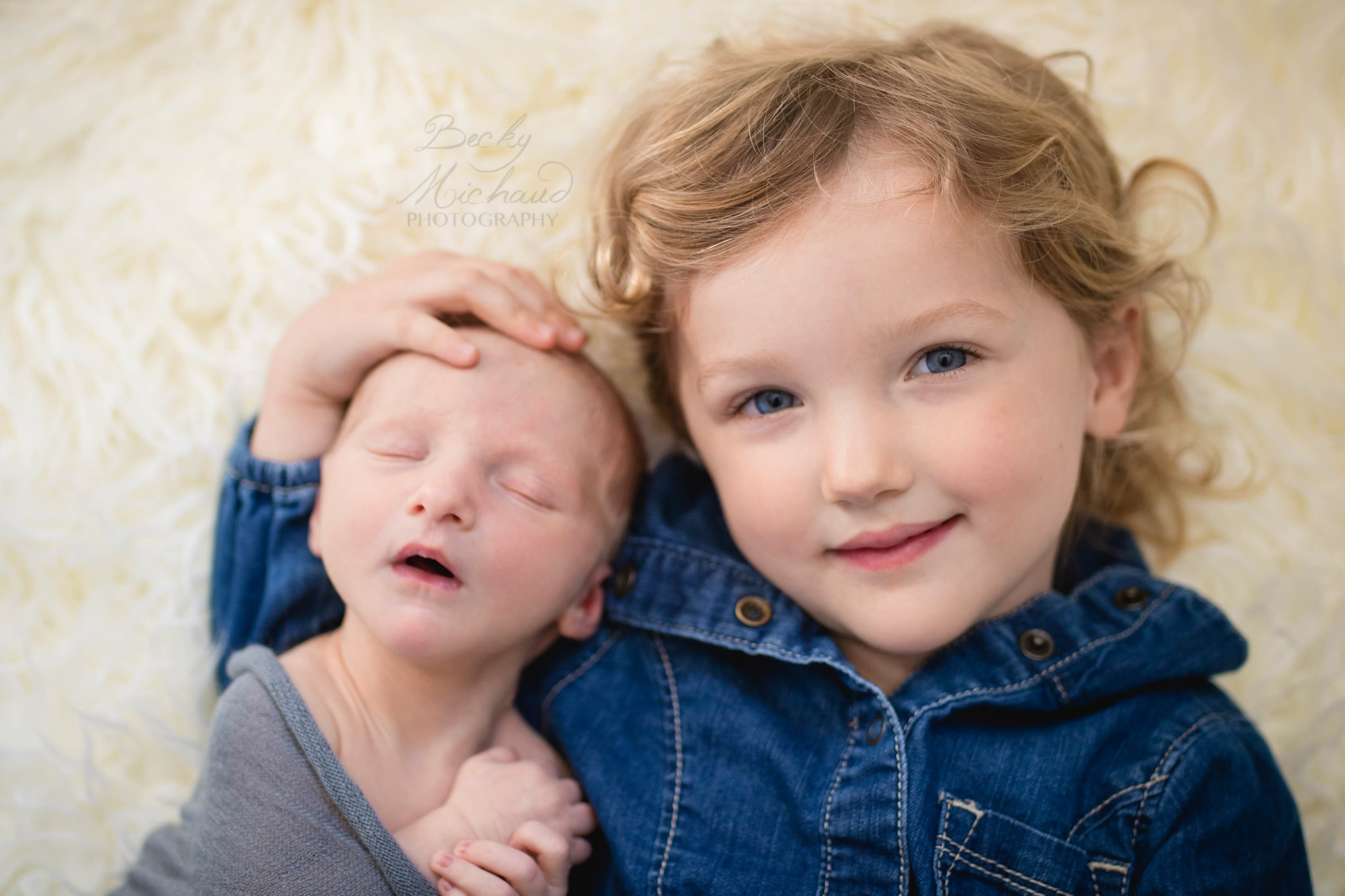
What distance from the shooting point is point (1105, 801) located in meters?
1.26

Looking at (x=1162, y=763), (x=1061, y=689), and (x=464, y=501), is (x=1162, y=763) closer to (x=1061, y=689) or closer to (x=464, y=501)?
(x=1061, y=689)

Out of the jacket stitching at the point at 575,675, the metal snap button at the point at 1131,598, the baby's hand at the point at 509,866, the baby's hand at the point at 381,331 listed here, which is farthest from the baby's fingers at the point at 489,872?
the metal snap button at the point at 1131,598

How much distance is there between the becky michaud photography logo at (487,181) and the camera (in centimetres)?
159

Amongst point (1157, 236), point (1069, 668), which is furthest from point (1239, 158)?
point (1069, 668)

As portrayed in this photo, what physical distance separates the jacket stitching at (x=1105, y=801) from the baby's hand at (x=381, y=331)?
0.87m

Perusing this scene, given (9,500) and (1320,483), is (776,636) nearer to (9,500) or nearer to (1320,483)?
(1320,483)

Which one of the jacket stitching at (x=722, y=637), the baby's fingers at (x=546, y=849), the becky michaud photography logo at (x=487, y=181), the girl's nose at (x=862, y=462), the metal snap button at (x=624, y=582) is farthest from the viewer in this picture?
the becky michaud photography logo at (x=487, y=181)

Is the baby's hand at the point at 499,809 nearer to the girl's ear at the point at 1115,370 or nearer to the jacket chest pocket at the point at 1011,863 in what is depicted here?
the jacket chest pocket at the point at 1011,863

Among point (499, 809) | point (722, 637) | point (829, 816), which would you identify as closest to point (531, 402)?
point (722, 637)

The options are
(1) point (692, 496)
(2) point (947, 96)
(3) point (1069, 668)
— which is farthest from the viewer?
(1) point (692, 496)

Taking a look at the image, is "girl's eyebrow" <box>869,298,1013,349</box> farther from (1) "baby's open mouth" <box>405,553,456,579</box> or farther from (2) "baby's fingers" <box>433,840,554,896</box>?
(2) "baby's fingers" <box>433,840,554,896</box>

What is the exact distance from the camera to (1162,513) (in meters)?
1.62

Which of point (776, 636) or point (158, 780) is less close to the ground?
point (776, 636)

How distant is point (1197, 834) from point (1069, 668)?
0.76 feet
